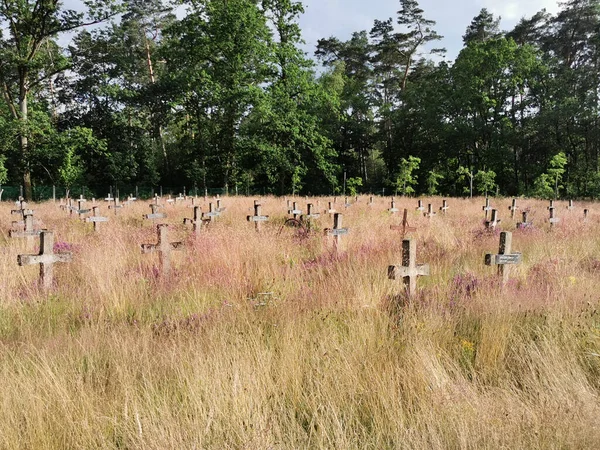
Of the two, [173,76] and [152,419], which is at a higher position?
[173,76]

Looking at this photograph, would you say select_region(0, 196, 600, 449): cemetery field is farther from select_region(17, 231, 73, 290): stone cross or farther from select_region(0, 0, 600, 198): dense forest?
select_region(0, 0, 600, 198): dense forest

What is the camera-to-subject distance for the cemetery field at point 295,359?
7.64 ft

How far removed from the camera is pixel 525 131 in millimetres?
35094

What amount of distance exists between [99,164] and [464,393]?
144 feet

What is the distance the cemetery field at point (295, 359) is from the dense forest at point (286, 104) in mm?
27060

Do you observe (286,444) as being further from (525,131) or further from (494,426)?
(525,131)

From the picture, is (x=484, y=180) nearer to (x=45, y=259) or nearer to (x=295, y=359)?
(x=45, y=259)

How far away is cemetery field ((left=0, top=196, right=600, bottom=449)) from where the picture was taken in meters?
2.33

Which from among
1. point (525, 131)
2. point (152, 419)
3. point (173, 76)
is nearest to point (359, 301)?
point (152, 419)

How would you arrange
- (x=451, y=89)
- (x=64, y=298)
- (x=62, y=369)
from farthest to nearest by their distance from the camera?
(x=451, y=89) < (x=64, y=298) < (x=62, y=369)

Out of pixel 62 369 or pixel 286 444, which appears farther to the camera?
pixel 62 369

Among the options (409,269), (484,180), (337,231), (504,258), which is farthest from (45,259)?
(484,180)

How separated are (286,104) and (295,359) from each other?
3144cm

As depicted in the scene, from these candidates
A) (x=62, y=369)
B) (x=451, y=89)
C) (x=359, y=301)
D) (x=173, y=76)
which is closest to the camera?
(x=62, y=369)
